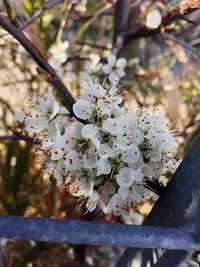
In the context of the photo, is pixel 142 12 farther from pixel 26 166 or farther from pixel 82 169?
pixel 82 169

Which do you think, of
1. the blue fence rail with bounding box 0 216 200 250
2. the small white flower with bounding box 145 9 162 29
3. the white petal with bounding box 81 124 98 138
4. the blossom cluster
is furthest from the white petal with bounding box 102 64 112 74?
the blue fence rail with bounding box 0 216 200 250

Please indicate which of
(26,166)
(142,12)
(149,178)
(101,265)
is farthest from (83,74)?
(101,265)

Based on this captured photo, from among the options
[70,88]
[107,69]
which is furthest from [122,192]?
[70,88]

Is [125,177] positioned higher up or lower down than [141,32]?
lower down

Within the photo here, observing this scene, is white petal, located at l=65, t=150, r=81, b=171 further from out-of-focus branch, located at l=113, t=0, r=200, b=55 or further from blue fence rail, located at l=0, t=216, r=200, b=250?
out-of-focus branch, located at l=113, t=0, r=200, b=55

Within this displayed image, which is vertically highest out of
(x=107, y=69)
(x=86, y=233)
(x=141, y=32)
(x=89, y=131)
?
(x=141, y=32)

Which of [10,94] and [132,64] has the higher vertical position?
[132,64]

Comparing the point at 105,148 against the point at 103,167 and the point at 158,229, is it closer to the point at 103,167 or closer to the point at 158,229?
the point at 103,167

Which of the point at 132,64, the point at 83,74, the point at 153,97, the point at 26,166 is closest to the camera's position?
the point at 83,74
